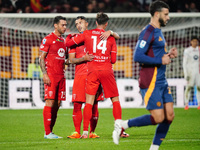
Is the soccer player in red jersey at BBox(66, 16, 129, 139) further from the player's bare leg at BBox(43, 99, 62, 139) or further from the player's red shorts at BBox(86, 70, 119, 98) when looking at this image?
the player's red shorts at BBox(86, 70, 119, 98)

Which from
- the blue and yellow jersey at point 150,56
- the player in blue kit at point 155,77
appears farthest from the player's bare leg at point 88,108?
the blue and yellow jersey at point 150,56

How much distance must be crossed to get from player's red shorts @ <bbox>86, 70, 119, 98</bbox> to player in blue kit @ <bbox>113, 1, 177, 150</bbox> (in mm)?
1493

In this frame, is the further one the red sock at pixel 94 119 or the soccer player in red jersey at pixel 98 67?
the red sock at pixel 94 119

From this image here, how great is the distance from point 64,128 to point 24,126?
0.97m

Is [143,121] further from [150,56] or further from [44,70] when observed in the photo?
[44,70]

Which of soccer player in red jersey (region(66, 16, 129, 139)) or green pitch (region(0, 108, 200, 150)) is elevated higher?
soccer player in red jersey (region(66, 16, 129, 139))

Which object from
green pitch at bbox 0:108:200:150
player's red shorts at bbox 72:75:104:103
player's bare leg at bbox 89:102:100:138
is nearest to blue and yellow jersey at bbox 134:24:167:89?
green pitch at bbox 0:108:200:150

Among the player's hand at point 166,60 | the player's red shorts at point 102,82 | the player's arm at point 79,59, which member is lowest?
the player's red shorts at point 102,82

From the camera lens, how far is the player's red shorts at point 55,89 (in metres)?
7.12

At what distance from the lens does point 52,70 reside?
721cm

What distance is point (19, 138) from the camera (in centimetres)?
700

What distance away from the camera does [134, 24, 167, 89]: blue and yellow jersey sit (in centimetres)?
502

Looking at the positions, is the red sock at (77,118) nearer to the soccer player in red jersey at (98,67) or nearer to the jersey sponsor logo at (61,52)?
the soccer player in red jersey at (98,67)

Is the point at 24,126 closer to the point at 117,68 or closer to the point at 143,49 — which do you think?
the point at 143,49
